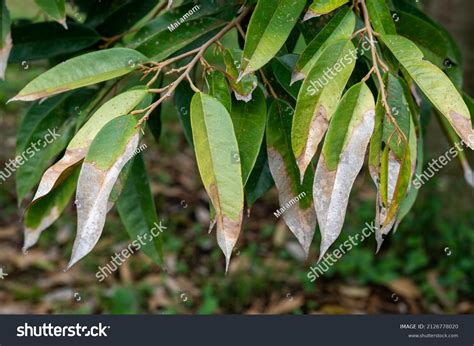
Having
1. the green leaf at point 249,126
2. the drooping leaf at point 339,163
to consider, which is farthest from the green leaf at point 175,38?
the drooping leaf at point 339,163

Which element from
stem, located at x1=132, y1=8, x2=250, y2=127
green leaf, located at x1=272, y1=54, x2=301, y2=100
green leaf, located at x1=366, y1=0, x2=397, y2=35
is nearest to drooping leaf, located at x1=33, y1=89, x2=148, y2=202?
stem, located at x1=132, y1=8, x2=250, y2=127

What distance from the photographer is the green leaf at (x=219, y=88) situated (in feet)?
3.19

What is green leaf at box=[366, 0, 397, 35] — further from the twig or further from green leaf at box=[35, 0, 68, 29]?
green leaf at box=[35, 0, 68, 29]

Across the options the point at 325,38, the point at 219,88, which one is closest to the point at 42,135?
the point at 219,88

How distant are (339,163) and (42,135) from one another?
29.7 inches

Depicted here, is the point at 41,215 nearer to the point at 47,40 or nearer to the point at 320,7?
the point at 47,40

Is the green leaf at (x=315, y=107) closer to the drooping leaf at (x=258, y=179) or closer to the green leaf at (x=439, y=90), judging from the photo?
the green leaf at (x=439, y=90)

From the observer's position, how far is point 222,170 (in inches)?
34.0

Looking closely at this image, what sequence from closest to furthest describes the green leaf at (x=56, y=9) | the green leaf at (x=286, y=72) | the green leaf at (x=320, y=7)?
the green leaf at (x=320, y=7) < the green leaf at (x=286, y=72) < the green leaf at (x=56, y=9)

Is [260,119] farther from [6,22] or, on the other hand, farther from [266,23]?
[6,22]

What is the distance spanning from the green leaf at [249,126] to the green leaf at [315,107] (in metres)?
0.09

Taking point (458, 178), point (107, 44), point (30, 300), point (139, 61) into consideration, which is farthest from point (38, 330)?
point (458, 178)

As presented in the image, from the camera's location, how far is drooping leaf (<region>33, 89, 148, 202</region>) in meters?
0.88

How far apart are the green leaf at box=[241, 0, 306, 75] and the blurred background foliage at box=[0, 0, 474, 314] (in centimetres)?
160
